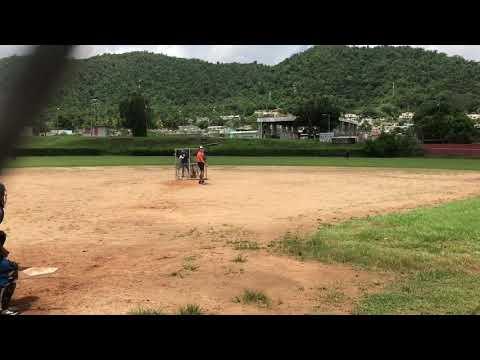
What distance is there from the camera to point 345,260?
792 cm

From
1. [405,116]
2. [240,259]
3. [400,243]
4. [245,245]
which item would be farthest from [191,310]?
[405,116]

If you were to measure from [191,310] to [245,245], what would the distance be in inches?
154

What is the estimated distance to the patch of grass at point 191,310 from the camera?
542cm

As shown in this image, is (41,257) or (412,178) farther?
(412,178)

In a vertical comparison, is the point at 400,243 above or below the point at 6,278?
below

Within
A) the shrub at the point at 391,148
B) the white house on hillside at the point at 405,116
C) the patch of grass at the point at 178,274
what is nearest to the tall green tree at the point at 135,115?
the shrub at the point at 391,148

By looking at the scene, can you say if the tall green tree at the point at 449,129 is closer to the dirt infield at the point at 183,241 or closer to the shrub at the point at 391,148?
the shrub at the point at 391,148

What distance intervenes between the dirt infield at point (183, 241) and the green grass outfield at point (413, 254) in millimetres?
426

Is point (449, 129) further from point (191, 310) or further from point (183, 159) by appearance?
point (191, 310)

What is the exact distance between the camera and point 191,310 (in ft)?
18.0

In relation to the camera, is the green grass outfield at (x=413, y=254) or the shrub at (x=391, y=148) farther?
the shrub at (x=391, y=148)
